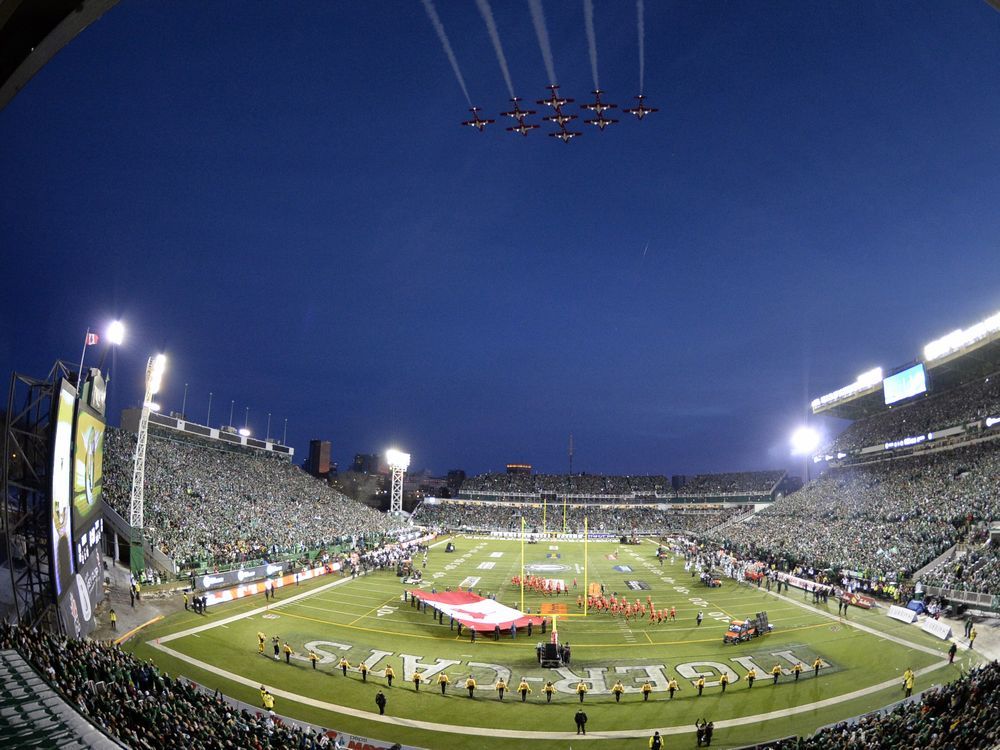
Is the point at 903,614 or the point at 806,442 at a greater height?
the point at 806,442

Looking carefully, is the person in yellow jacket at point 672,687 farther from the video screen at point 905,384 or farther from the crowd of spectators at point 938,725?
the video screen at point 905,384

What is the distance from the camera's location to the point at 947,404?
56500 mm

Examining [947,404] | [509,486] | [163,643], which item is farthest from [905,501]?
[509,486]

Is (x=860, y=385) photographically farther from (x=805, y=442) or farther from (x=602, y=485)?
(x=602, y=485)

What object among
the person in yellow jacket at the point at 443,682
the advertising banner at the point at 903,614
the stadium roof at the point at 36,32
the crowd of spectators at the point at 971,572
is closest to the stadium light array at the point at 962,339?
the crowd of spectators at the point at 971,572

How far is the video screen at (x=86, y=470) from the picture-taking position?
23.0m

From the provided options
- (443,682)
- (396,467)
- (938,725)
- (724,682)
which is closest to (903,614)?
(724,682)

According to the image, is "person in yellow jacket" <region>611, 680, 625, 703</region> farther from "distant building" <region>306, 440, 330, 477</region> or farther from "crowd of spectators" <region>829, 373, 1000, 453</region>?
"distant building" <region>306, 440, 330, 477</region>

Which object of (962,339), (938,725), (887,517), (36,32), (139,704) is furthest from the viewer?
(962,339)

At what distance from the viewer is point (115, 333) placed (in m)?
30.1

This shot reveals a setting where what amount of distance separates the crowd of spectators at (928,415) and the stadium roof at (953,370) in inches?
35.1

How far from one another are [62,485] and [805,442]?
88.8m

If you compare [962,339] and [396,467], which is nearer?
[962,339]

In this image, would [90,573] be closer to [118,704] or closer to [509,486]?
[118,704]
